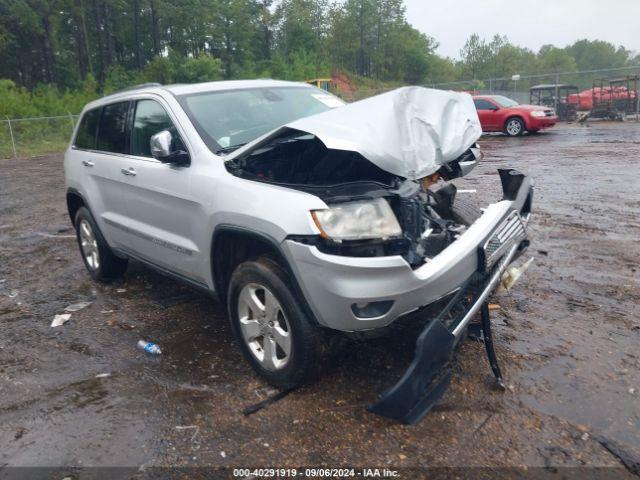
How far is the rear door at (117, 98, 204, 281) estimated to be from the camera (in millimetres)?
3811

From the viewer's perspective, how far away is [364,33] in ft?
237

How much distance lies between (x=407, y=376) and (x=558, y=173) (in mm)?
9306

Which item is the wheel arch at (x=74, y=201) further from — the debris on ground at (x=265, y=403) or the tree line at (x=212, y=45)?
the tree line at (x=212, y=45)

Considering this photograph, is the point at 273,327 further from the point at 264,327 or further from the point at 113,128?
the point at 113,128

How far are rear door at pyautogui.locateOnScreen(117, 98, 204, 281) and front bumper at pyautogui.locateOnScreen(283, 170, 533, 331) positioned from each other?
3.61 ft

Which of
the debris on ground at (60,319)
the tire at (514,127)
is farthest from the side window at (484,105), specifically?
the debris on ground at (60,319)

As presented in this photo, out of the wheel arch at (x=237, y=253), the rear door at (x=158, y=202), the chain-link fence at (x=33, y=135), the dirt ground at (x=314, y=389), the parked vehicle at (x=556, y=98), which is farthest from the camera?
the parked vehicle at (x=556, y=98)

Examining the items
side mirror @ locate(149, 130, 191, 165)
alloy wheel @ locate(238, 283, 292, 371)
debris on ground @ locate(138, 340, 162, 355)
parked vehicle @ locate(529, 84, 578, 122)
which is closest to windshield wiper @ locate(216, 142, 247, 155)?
side mirror @ locate(149, 130, 191, 165)

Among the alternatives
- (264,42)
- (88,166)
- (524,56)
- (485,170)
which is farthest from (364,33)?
(88,166)

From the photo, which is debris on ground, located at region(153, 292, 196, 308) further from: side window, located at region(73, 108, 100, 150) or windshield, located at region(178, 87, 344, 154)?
windshield, located at region(178, 87, 344, 154)

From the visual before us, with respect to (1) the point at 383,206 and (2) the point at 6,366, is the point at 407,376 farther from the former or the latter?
(2) the point at 6,366

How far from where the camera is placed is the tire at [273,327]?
3.03 metres

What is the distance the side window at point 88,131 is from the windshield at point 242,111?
5.39 feet

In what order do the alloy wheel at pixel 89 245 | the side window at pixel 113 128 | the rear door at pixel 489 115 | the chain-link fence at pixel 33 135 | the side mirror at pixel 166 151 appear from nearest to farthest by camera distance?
the side mirror at pixel 166 151 → the side window at pixel 113 128 → the alloy wheel at pixel 89 245 → the rear door at pixel 489 115 → the chain-link fence at pixel 33 135
